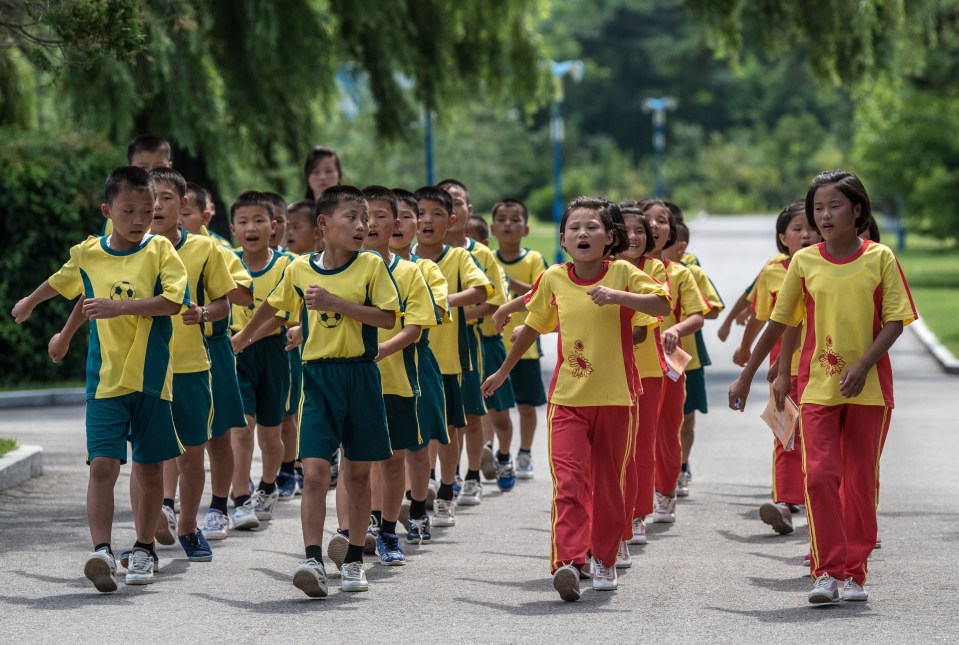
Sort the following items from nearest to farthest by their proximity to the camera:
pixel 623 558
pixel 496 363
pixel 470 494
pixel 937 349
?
pixel 623 558
pixel 470 494
pixel 496 363
pixel 937 349

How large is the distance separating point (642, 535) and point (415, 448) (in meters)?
1.32

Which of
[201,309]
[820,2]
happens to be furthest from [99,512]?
[820,2]

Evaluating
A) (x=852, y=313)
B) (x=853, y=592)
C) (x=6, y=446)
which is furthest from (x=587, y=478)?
(x=6, y=446)

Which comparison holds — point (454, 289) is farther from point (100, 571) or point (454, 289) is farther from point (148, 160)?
point (100, 571)

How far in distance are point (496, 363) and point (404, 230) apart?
7.07 ft

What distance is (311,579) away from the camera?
6688mm

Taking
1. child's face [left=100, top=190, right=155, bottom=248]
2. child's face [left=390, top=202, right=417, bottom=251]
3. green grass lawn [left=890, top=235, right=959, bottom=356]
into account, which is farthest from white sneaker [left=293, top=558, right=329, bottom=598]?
green grass lawn [left=890, top=235, right=959, bottom=356]

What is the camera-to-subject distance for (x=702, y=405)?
10.1m

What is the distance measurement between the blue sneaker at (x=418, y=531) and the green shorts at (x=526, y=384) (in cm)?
238

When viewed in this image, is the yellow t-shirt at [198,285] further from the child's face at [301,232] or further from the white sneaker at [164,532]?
the child's face at [301,232]

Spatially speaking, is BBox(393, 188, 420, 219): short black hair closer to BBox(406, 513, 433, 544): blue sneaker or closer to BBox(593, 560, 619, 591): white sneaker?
BBox(406, 513, 433, 544): blue sneaker

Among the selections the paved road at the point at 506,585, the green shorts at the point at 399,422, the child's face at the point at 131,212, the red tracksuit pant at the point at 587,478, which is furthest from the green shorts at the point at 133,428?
the red tracksuit pant at the point at 587,478

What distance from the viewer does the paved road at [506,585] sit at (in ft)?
20.3

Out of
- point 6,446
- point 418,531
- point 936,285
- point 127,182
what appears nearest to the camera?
point 127,182
